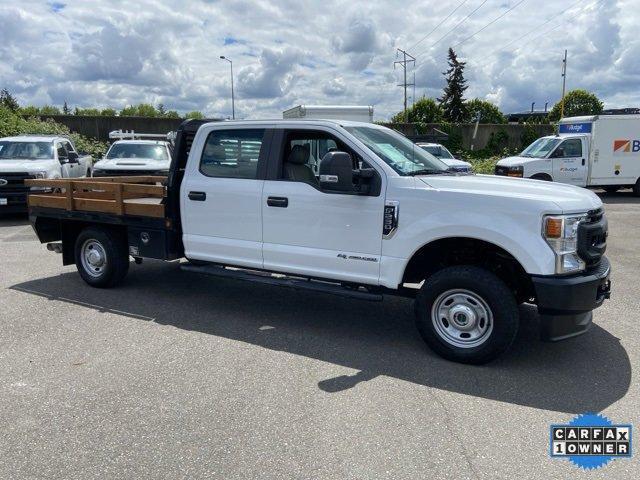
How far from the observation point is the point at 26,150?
13930 millimetres

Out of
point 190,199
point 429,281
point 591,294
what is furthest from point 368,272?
point 190,199

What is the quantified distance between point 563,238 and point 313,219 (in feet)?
7.17

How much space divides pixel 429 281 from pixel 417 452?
1.73 m

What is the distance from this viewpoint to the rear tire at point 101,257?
6801mm

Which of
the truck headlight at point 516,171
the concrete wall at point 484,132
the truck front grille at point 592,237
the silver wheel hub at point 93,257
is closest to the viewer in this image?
the truck front grille at point 592,237

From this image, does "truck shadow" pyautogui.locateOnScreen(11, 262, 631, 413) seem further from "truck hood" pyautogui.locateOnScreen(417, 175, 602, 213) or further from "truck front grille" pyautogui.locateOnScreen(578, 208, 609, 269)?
"truck hood" pyautogui.locateOnScreen(417, 175, 602, 213)

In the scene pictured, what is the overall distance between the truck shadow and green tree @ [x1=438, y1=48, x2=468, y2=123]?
200 feet

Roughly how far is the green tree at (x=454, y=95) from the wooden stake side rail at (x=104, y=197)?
2398 inches

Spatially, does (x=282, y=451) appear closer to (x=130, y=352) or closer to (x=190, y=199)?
(x=130, y=352)

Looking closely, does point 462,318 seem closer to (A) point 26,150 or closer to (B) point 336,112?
(B) point 336,112

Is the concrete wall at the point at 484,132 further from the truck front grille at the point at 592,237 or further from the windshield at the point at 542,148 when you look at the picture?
the truck front grille at the point at 592,237

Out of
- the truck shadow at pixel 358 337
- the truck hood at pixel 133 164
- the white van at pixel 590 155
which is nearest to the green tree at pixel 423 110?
the white van at pixel 590 155

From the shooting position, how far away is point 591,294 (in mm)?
4270

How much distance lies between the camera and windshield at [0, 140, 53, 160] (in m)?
13.7
